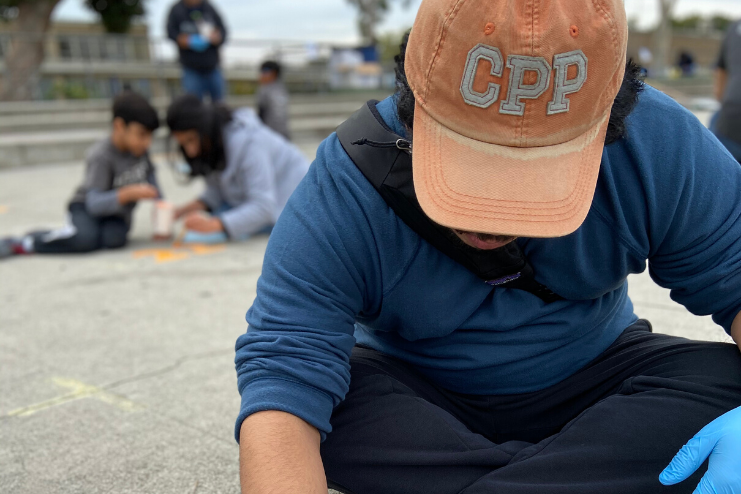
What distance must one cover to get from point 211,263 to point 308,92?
35.8 ft

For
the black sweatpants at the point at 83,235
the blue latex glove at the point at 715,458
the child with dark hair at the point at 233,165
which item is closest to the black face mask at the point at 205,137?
the child with dark hair at the point at 233,165

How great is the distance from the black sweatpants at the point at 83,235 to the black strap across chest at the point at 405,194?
330 centimetres

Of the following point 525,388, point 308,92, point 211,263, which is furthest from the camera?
point 308,92

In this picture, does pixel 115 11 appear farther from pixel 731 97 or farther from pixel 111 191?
pixel 731 97

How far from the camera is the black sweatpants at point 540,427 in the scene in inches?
44.3

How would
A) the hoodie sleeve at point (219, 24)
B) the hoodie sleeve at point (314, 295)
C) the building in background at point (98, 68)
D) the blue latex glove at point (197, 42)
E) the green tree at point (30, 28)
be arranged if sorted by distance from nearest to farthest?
1. the hoodie sleeve at point (314, 295)
2. the blue latex glove at point (197, 42)
3. the hoodie sleeve at point (219, 24)
4. the green tree at point (30, 28)
5. the building in background at point (98, 68)

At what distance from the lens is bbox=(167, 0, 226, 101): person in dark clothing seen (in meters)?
6.39

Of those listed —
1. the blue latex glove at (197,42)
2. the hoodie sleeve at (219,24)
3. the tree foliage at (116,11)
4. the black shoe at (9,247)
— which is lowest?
the black shoe at (9,247)

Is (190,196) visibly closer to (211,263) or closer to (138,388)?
(211,263)

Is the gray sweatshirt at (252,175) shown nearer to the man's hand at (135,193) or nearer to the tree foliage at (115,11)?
the man's hand at (135,193)

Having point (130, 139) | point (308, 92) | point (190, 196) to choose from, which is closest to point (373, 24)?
point (308, 92)

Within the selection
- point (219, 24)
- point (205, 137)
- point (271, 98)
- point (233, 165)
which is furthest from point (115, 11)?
point (205, 137)

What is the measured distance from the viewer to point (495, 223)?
1.03 meters

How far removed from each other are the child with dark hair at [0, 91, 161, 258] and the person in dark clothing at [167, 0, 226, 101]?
97.0 inches
